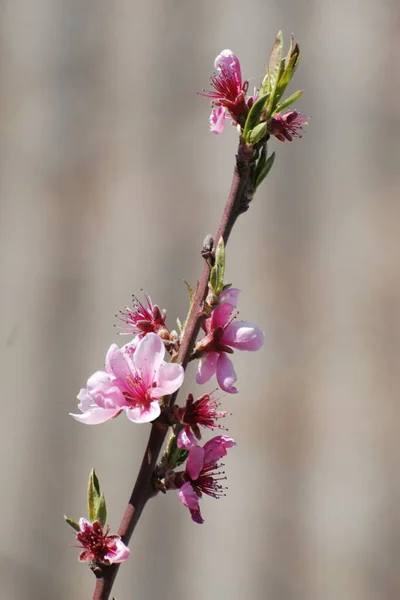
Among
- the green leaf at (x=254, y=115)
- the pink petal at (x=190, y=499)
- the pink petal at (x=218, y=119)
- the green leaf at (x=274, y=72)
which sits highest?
the green leaf at (x=274, y=72)

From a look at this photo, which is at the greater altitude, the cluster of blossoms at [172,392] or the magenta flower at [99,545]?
the cluster of blossoms at [172,392]

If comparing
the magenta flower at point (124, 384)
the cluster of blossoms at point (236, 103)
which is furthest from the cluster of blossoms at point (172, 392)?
the cluster of blossoms at point (236, 103)

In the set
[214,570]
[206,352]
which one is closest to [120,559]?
[206,352]

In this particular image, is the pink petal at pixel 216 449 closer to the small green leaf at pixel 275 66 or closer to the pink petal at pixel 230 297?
the pink petal at pixel 230 297

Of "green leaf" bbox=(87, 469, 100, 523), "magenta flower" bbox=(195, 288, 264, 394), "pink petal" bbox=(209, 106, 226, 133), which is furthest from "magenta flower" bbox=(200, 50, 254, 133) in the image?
"green leaf" bbox=(87, 469, 100, 523)

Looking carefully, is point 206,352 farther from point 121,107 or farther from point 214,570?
point 121,107

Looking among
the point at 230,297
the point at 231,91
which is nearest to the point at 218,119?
the point at 231,91
